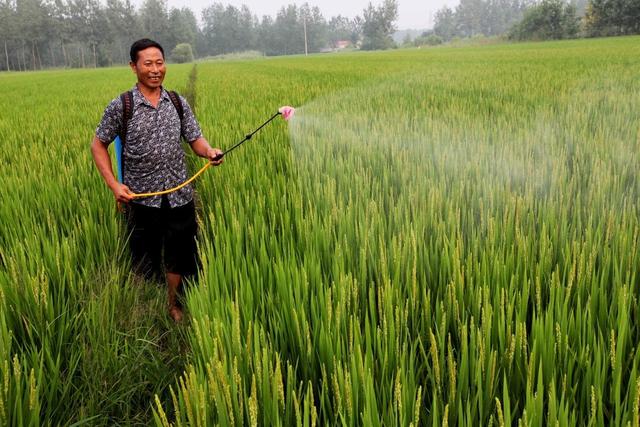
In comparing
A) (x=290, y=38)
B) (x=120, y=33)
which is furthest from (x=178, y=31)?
(x=290, y=38)

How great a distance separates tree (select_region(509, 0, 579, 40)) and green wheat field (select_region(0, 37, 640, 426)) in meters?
44.3

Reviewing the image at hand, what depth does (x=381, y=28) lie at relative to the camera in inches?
3248

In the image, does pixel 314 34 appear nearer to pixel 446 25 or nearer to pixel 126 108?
pixel 446 25

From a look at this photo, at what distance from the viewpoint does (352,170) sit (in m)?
2.61

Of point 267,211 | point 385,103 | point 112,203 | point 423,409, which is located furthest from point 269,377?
point 385,103

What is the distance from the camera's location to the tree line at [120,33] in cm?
5991

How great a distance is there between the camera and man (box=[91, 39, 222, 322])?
6.94ft

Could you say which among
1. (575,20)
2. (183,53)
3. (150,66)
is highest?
(183,53)

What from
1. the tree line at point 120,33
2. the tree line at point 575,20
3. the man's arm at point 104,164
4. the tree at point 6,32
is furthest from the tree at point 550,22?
the tree at point 6,32

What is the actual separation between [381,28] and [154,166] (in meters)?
86.7

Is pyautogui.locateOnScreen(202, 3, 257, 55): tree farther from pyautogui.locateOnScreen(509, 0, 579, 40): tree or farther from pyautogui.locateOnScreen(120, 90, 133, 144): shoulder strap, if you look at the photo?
pyautogui.locateOnScreen(120, 90, 133, 144): shoulder strap

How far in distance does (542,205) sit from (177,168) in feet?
5.27

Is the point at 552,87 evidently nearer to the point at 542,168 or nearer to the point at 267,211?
the point at 542,168

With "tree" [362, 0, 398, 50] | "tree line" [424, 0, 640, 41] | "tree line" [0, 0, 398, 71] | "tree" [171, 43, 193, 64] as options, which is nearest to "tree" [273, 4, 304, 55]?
"tree line" [0, 0, 398, 71]
